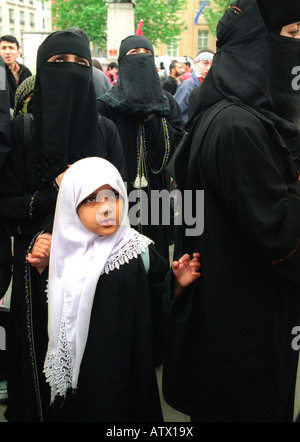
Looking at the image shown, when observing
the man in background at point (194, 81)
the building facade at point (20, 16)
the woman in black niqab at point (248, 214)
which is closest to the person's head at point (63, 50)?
the woman in black niqab at point (248, 214)

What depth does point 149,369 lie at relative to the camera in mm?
1964

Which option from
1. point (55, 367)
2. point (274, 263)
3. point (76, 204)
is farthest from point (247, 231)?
point (55, 367)

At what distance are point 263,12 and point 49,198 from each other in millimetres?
1176

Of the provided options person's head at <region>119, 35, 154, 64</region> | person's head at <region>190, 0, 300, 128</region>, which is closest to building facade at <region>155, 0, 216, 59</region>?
person's head at <region>119, 35, 154, 64</region>

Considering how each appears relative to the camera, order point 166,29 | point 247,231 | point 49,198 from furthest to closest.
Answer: point 166,29
point 49,198
point 247,231

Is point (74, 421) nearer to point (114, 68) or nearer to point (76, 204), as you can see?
point (76, 204)

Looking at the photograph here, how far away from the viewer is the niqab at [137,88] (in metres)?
3.52

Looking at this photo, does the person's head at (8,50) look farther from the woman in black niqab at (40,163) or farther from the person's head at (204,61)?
the woman in black niqab at (40,163)

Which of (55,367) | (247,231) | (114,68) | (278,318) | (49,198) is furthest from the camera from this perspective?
(114,68)

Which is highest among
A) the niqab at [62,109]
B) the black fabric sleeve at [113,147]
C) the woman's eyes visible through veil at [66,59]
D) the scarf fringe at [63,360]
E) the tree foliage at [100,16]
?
the tree foliage at [100,16]

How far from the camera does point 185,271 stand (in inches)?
74.3

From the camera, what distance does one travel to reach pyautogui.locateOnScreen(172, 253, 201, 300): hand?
6.06ft

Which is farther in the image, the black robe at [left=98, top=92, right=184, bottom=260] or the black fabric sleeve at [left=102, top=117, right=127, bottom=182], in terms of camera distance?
the black robe at [left=98, top=92, right=184, bottom=260]

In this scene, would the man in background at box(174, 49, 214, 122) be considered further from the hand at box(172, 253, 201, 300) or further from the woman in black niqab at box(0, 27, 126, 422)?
the hand at box(172, 253, 201, 300)
